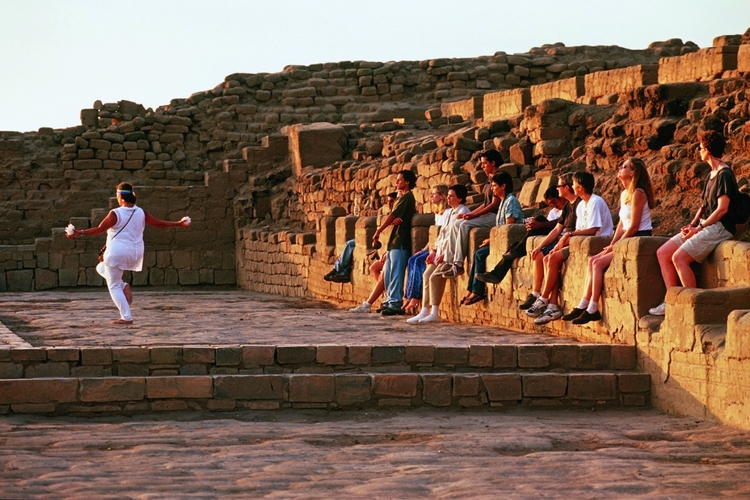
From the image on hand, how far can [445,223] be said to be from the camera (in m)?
13.7

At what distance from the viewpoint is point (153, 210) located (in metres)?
23.1

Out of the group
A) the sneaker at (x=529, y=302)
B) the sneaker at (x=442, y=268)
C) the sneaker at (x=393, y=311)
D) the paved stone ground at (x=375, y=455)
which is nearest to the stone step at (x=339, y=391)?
the paved stone ground at (x=375, y=455)

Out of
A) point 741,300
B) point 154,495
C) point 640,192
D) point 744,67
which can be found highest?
point 744,67

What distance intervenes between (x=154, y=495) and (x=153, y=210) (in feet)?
54.3

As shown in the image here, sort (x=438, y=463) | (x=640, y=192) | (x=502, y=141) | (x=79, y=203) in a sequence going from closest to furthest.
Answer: (x=438, y=463) < (x=640, y=192) < (x=502, y=141) < (x=79, y=203)

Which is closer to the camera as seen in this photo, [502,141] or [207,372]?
[207,372]

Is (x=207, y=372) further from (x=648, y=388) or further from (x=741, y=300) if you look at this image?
(x=741, y=300)

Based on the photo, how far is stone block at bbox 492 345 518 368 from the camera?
1005 cm

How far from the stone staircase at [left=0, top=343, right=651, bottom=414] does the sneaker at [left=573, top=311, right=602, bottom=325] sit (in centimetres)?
48

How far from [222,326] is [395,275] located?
7.50 feet

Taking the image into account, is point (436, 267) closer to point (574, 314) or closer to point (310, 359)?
point (574, 314)

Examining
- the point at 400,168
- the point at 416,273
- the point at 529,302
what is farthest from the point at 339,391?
the point at 400,168

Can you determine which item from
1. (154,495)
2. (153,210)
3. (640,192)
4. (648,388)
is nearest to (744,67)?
(640,192)

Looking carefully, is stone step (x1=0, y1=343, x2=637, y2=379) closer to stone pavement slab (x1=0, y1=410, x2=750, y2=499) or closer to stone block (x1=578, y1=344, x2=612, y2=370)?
stone block (x1=578, y1=344, x2=612, y2=370)
